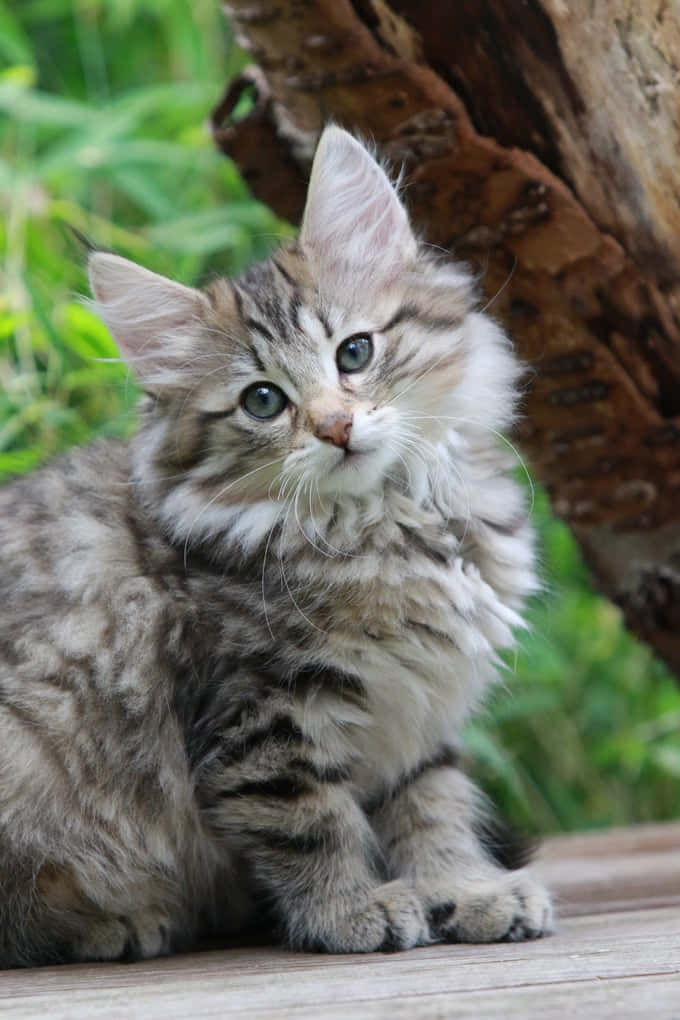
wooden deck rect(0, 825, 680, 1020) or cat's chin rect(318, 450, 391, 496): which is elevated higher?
cat's chin rect(318, 450, 391, 496)

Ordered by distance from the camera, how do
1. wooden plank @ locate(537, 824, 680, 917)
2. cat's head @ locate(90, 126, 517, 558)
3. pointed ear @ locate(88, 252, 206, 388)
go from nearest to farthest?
cat's head @ locate(90, 126, 517, 558) → pointed ear @ locate(88, 252, 206, 388) → wooden plank @ locate(537, 824, 680, 917)

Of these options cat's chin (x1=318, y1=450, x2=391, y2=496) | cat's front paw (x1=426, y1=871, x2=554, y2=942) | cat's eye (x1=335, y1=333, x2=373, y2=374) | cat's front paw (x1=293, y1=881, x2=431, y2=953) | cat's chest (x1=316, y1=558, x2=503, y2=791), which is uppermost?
cat's eye (x1=335, y1=333, x2=373, y2=374)

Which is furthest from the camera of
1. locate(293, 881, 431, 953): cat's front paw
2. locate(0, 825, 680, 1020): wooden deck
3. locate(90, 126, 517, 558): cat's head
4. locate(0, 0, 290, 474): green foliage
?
locate(0, 0, 290, 474): green foliage

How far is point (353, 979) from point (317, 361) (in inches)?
36.2

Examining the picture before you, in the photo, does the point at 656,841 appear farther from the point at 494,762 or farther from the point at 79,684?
the point at 79,684

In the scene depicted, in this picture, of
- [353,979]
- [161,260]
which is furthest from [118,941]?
[161,260]

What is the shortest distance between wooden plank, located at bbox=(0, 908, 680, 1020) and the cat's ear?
1.09 metres

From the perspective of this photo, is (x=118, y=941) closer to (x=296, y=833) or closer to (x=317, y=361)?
(x=296, y=833)

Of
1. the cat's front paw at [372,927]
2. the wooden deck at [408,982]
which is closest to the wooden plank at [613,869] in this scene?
the wooden deck at [408,982]

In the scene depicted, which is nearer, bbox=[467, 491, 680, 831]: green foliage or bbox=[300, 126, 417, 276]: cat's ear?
bbox=[300, 126, 417, 276]: cat's ear

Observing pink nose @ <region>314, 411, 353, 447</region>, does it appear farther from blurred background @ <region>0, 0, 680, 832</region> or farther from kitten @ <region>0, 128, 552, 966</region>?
blurred background @ <region>0, 0, 680, 832</region>

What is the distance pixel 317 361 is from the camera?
194 cm

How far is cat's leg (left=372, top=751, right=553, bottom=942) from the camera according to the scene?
1.84 metres

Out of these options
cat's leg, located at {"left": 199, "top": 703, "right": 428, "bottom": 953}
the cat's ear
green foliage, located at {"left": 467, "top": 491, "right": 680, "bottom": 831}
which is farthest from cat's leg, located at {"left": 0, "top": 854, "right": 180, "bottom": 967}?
green foliage, located at {"left": 467, "top": 491, "right": 680, "bottom": 831}
